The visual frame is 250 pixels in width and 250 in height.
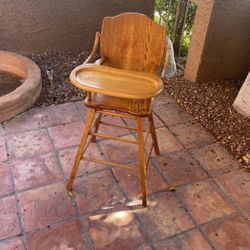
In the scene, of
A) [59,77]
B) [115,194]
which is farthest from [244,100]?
[59,77]

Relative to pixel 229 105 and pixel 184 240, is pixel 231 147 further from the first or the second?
pixel 184 240

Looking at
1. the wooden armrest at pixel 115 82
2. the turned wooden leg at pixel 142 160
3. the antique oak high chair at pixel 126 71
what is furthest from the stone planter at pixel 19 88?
the turned wooden leg at pixel 142 160

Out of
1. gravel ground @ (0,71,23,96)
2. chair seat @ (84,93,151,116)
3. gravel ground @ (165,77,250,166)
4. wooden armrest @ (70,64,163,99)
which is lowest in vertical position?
gravel ground @ (0,71,23,96)

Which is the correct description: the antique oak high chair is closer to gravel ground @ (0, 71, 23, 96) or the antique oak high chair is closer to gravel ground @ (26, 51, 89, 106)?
gravel ground @ (26, 51, 89, 106)

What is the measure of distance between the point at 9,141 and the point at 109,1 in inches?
90.6

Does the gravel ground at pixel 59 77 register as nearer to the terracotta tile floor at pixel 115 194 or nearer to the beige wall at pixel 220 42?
the terracotta tile floor at pixel 115 194

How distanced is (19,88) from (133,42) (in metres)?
1.44

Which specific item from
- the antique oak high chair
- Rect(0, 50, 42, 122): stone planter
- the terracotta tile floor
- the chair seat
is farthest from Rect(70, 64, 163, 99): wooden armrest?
Rect(0, 50, 42, 122): stone planter

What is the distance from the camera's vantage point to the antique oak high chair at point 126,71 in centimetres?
172

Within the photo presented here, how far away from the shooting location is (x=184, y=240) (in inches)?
76.9

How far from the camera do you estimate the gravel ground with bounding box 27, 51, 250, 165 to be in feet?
9.37

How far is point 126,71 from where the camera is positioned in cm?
185

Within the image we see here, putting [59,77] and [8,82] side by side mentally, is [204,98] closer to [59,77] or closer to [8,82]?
[59,77]

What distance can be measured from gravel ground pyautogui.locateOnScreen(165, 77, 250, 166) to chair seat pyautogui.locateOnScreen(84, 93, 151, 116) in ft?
4.01
